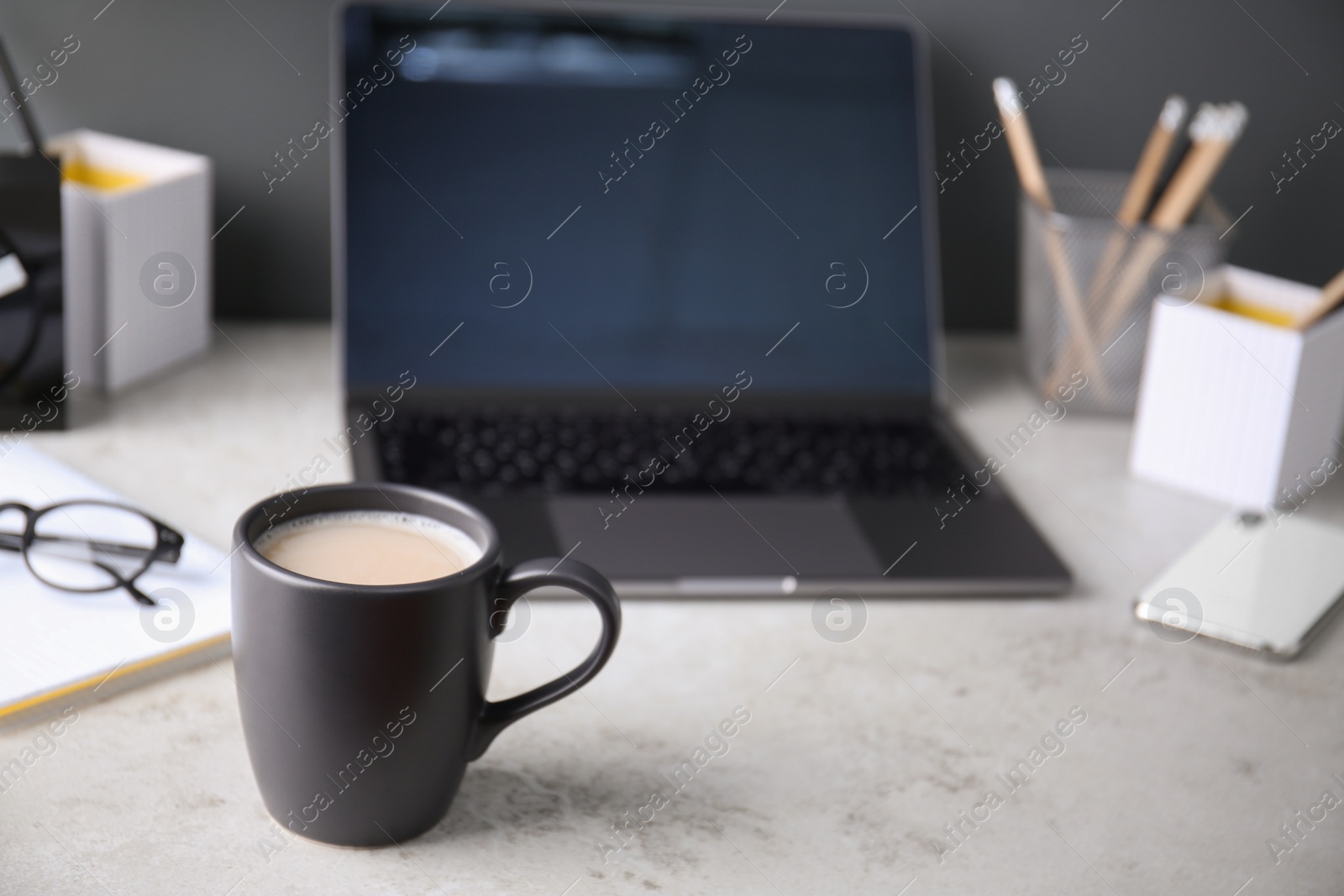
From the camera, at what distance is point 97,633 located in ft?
2.07

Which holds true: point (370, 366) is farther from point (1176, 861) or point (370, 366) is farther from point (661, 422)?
point (1176, 861)

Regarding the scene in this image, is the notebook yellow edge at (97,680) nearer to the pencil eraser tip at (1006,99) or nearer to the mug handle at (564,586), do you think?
the mug handle at (564,586)

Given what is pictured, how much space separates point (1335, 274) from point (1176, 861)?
86 cm

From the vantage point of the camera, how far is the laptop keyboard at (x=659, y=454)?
Answer: 2.82 feet

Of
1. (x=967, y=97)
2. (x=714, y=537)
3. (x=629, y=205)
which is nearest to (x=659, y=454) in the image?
(x=714, y=537)

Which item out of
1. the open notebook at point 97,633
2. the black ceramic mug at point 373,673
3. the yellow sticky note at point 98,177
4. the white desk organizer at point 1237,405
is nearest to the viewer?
the black ceramic mug at point 373,673

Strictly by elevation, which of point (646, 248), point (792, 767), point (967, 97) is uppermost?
point (967, 97)

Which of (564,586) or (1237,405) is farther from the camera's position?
(1237,405)

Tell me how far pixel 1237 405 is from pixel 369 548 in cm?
67

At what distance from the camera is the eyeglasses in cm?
66

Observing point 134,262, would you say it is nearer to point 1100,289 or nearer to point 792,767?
point 792,767

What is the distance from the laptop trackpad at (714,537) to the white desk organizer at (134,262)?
1.23 feet

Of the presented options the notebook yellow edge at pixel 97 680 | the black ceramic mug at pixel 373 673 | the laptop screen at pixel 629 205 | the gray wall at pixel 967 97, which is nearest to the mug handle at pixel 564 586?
the black ceramic mug at pixel 373 673

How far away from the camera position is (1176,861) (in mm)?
→ 581
